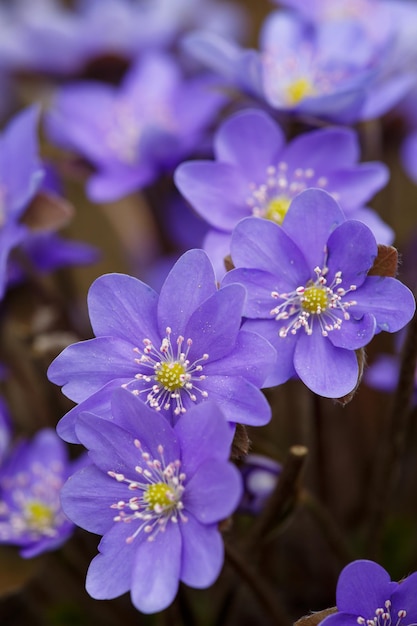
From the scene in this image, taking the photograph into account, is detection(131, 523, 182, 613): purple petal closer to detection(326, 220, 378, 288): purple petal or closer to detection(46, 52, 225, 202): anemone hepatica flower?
detection(326, 220, 378, 288): purple petal

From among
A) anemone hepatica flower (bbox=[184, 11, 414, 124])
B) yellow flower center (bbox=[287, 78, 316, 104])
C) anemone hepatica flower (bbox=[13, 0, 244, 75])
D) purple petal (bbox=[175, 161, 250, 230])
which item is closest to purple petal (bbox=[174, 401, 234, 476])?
purple petal (bbox=[175, 161, 250, 230])

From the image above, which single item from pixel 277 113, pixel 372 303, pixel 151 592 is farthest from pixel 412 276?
pixel 151 592

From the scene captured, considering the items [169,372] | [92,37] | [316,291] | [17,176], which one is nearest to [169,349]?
[169,372]

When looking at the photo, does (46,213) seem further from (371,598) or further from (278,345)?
(371,598)

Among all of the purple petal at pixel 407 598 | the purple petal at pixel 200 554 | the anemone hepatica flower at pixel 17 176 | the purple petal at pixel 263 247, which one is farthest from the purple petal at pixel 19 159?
the purple petal at pixel 407 598

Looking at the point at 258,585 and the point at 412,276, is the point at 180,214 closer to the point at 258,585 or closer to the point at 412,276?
the point at 412,276
